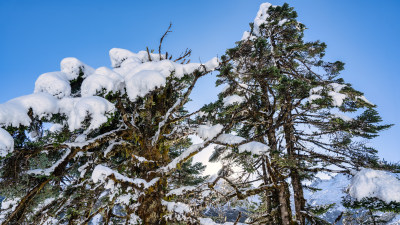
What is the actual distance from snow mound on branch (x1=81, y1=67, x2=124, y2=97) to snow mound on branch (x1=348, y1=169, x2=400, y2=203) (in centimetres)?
624

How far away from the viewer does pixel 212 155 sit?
11.1 m

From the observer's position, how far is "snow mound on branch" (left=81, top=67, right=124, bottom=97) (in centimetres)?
491

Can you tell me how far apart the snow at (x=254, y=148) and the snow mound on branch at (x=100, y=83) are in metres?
3.90

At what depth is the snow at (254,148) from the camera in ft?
16.4

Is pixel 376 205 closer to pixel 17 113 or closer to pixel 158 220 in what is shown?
pixel 158 220

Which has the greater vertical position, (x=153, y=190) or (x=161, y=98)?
(x=161, y=98)

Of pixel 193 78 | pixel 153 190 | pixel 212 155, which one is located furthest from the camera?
pixel 212 155

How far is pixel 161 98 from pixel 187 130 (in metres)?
1.41

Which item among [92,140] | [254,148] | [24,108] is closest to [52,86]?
[24,108]

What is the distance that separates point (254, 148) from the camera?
5109mm

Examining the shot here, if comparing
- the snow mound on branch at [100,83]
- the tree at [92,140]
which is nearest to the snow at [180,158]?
the tree at [92,140]

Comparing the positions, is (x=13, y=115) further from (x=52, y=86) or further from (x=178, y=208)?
(x=178, y=208)

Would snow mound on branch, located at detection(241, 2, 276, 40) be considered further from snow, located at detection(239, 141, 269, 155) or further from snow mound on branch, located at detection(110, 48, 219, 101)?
snow, located at detection(239, 141, 269, 155)

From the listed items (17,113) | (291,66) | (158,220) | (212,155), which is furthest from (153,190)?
(291,66)
